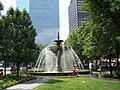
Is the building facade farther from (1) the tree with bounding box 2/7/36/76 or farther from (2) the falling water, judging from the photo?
(1) the tree with bounding box 2/7/36/76

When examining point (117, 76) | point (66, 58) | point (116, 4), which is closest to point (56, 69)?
point (66, 58)

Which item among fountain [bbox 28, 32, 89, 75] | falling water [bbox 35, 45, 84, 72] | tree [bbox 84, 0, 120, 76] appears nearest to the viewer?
tree [bbox 84, 0, 120, 76]

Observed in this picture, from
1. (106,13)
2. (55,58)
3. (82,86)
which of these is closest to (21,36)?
(55,58)

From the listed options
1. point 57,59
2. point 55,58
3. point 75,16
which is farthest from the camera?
point 75,16

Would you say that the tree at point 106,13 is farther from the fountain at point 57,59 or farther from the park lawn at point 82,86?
the fountain at point 57,59

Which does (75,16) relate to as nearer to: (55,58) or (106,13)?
(55,58)

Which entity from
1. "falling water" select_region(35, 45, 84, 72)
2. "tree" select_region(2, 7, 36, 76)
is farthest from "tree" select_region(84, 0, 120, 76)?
"falling water" select_region(35, 45, 84, 72)

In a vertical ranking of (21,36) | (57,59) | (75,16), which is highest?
(75,16)

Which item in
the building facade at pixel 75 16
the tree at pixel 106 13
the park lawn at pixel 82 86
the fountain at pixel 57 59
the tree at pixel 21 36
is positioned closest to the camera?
the tree at pixel 106 13

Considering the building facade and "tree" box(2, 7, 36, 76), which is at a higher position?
the building facade

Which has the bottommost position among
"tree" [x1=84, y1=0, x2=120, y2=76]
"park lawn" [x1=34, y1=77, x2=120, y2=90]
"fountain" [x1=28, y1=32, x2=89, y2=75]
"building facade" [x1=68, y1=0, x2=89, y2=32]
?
"park lawn" [x1=34, y1=77, x2=120, y2=90]

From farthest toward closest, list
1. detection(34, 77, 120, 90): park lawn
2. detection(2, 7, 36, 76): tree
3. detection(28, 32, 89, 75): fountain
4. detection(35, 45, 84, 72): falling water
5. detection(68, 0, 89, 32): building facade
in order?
detection(68, 0, 89, 32): building facade → detection(35, 45, 84, 72): falling water → detection(28, 32, 89, 75): fountain → detection(2, 7, 36, 76): tree → detection(34, 77, 120, 90): park lawn

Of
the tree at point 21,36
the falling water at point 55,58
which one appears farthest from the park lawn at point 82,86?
the falling water at point 55,58

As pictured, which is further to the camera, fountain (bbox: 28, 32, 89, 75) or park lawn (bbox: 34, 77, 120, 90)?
fountain (bbox: 28, 32, 89, 75)
